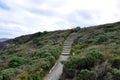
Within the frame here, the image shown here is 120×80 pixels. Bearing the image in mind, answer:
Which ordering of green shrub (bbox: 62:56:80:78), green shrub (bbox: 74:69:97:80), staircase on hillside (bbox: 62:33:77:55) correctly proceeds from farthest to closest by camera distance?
1. staircase on hillside (bbox: 62:33:77:55)
2. green shrub (bbox: 62:56:80:78)
3. green shrub (bbox: 74:69:97:80)

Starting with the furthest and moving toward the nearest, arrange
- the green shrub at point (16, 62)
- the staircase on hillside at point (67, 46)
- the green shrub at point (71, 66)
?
the staircase on hillside at point (67, 46) < the green shrub at point (16, 62) < the green shrub at point (71, 66)

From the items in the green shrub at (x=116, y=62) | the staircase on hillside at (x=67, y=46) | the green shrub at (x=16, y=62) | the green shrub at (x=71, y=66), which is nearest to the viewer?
the green shrub at (x=116, y=62)

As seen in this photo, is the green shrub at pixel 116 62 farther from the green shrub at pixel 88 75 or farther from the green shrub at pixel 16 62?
the green shrub at pixel 16 62

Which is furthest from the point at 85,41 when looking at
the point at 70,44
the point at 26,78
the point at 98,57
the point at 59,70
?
the point at 26,78

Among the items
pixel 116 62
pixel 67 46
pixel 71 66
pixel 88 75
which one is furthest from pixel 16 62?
pixel 67 46

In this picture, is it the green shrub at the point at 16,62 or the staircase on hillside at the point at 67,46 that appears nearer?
the green shrub at the point at 16,62

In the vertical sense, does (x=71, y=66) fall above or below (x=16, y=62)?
above

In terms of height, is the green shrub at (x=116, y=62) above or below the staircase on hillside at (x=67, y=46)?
above

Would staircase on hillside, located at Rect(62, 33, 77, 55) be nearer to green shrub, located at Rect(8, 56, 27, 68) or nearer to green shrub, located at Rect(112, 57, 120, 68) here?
green shrub, located at Rect(8, 56, 27, 68)

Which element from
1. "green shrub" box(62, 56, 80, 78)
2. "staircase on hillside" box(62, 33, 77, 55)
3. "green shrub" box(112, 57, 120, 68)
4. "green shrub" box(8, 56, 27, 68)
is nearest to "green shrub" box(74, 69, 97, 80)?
"green shrub" box(112, 57, 120, 68)

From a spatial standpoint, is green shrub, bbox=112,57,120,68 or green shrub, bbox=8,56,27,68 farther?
green shrub, bbox=8,56,27,68

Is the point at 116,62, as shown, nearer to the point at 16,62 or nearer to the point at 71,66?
the point at 71,66

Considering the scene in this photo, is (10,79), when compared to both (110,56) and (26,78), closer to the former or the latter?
(26,78)

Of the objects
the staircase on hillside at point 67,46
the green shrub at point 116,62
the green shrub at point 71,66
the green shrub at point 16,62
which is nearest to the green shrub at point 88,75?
the green shrub at point 116,62
